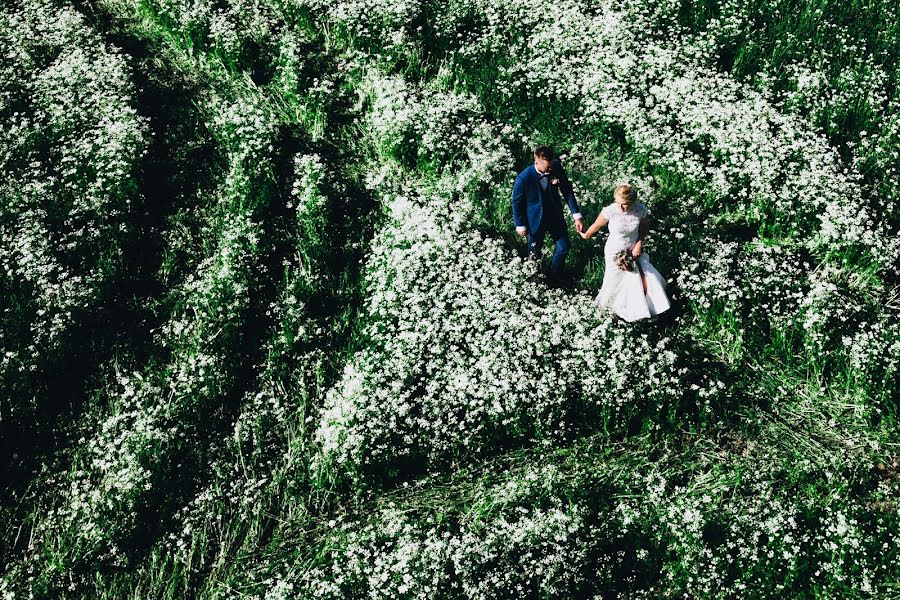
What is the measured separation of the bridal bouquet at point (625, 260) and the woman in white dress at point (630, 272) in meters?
0.02

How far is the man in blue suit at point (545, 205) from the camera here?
757cm

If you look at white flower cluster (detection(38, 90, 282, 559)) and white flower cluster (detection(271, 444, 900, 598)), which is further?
white flower cluster (detection(38, 90, 282, 559))

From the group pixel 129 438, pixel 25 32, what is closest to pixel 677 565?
pixel 129 438

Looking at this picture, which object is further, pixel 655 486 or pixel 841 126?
pixel 841 126

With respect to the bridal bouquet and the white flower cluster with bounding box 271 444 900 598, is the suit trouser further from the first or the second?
the white flower cluster with bounding box 271 444 900 598

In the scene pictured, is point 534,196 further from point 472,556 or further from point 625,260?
point 472,556

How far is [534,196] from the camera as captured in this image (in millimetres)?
7719

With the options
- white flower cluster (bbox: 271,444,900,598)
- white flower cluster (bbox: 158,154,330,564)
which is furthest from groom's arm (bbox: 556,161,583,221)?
white flower cluster (bbox: 158,154,330,564)

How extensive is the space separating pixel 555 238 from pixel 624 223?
1.03 meters

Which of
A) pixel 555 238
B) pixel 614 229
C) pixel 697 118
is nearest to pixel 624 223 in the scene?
pixel 614 229

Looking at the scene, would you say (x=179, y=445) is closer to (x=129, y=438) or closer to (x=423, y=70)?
(x=129, y=438)

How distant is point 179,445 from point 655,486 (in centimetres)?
473

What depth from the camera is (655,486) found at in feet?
20.8

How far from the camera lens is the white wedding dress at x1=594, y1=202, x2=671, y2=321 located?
286 inches
